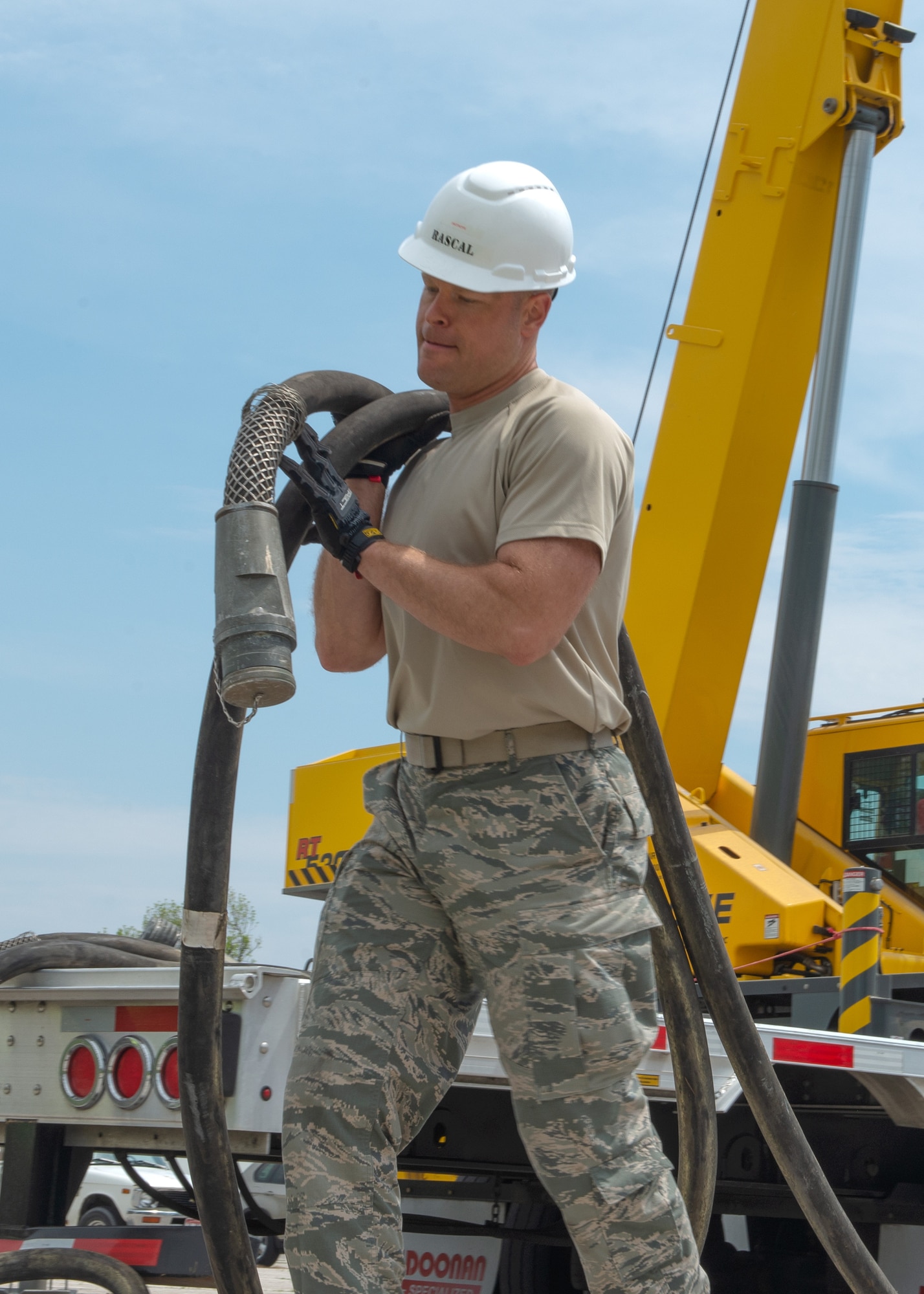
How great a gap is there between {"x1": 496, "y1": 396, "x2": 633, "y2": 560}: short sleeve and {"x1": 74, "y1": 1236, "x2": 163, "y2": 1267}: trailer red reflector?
1878mm

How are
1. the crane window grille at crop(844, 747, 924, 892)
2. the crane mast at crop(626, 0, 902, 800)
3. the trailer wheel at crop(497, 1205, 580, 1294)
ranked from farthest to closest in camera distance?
the crane mast at crop(626, 0, 902, 800) < the crane window grille at crop(844, 747, 924, 892) < the trailer wheel at crop(497, 1205, 580, 1294)

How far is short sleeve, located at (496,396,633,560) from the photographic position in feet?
7.92

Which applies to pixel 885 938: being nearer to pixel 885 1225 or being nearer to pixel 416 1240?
pixel 885 1225

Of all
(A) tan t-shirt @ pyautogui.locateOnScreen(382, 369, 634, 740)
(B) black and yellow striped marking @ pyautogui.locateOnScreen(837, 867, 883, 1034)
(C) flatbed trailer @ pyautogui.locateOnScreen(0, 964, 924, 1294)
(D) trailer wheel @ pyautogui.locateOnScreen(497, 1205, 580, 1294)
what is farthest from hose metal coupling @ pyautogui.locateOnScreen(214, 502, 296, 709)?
(B) black and yellow striped marking @ pyautogui.locateOnScreen(837, 867, 883, 1034)

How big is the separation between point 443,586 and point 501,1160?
2.21 metres

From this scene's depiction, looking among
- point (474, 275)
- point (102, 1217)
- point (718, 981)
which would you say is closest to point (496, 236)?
point (474, 275)

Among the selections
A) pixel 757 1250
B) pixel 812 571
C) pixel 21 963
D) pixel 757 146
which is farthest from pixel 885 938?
pixel 21 963

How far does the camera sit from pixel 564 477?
96.3 inches

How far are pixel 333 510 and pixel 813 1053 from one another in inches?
81.3

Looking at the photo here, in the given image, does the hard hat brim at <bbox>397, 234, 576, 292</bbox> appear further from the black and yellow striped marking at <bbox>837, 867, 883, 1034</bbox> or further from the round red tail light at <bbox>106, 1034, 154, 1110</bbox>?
the black and yellow striped marking at <bbox>837, 867, 883, 1034</bbox>

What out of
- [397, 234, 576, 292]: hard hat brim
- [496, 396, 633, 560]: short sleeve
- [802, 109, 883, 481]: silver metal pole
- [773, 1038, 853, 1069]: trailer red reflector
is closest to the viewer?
[496, 396, 633, 560]: short sleeve

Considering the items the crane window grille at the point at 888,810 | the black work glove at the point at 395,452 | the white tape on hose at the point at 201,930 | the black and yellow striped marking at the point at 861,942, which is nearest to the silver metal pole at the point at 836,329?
the crane window grille at the point at 888,810

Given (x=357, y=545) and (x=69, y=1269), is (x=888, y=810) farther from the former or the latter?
(x=357, y=545)

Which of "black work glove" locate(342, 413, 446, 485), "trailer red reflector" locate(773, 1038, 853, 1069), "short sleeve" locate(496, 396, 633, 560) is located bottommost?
"trailer red reflector" locate(773, 1038, 853, 1069)
